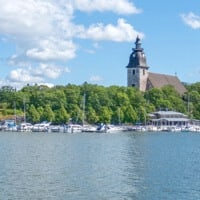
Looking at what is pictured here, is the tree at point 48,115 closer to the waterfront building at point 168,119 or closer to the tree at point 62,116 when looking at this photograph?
the tree at point 62,116

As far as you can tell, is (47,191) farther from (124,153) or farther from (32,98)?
(32,98)

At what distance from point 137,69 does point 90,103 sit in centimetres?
3067

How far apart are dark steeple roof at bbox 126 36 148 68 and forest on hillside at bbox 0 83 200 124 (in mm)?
12120

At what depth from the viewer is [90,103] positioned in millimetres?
147125

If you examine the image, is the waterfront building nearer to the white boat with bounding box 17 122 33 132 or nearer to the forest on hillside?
the forest on hillside

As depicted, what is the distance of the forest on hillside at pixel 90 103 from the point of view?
139375mm

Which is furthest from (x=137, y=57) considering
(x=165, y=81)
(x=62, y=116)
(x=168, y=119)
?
(x=62, y=116)

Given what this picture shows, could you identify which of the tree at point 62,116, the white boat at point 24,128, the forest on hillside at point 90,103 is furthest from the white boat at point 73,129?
the forest on hillside at point 90,103

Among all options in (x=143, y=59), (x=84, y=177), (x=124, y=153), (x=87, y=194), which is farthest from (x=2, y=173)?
(x=143, y=59)

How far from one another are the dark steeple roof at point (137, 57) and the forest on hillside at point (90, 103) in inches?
477

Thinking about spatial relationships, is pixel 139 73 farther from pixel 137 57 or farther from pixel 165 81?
pixel 165 81

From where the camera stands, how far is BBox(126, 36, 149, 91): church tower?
171m

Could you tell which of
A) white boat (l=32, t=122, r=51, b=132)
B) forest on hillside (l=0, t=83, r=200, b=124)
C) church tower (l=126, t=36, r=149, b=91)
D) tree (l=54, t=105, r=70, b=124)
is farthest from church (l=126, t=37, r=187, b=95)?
white boat (l=32, t=122, r=51, b=132)

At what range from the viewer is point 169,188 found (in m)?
36.5
